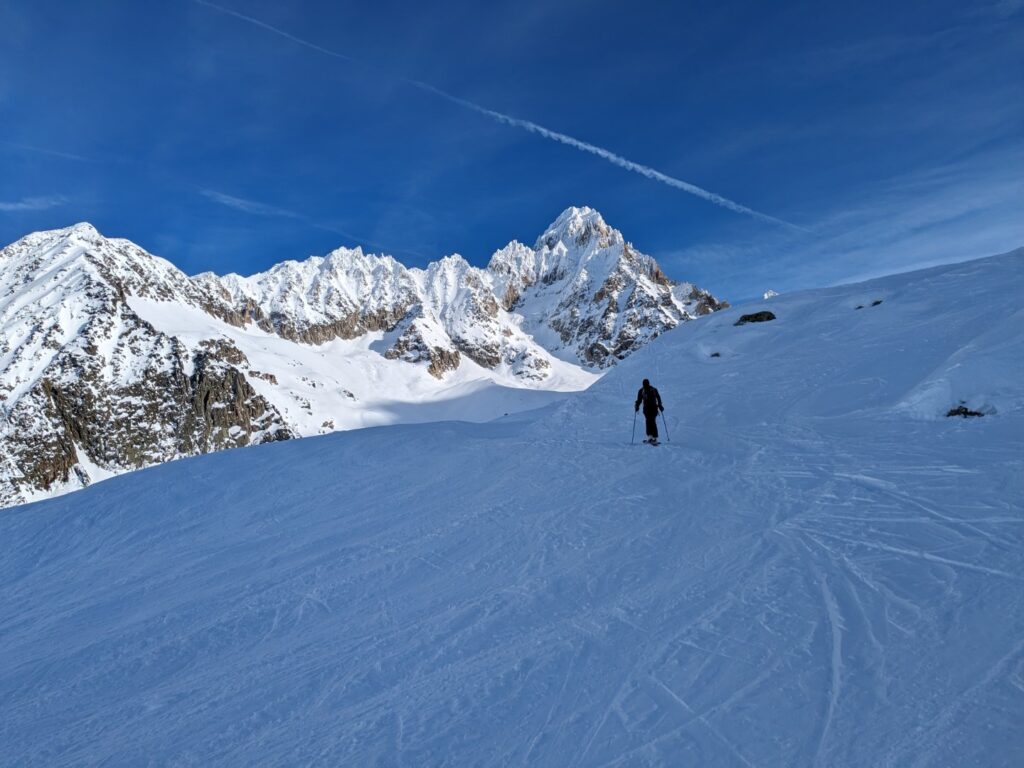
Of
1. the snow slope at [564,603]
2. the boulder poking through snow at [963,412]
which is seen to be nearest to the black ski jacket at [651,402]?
the snow slope at [564,603]

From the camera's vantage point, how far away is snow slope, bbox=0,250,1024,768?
14.6 feet

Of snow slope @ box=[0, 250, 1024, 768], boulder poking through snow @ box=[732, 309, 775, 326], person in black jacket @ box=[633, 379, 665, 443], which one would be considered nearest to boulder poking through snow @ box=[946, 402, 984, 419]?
snow slope @ box=[0, 250, 1024, 768]

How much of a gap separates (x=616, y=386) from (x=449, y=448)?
9810 millimetres

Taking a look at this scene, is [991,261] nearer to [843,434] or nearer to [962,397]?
[962,397]

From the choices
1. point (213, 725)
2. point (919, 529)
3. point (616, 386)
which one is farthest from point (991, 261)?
point (213, 725)

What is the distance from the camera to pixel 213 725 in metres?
5.13

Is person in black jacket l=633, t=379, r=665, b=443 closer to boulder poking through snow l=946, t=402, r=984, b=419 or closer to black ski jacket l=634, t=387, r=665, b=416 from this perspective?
black ski jacket l=634, t=387, r=665, b=416

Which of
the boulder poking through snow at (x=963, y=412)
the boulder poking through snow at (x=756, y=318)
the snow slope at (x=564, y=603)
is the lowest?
the snow slope at (x=564, y=603)

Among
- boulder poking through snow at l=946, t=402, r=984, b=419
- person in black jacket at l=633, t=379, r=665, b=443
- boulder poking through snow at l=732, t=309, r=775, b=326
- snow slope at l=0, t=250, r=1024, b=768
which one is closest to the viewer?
snow slope at l=0, t=250, r=1024, b=768

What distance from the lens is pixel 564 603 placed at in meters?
6.60

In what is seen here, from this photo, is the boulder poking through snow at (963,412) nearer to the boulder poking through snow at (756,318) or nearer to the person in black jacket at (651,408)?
the person in black jacket at (651,408)

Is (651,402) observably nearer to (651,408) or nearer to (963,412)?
(651,408)

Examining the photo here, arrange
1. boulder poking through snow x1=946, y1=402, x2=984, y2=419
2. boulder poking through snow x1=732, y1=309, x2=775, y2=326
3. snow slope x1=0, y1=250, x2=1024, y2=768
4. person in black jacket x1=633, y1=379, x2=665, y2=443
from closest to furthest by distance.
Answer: snow slope x1=0, y1=250, x2=1024, y2=768 → boulder poking through snow x1=946, y1=402, x2=984, y2=419 → person in black jacket x1=633, y1=379, x2=665, y2=443 → boulder poking through snow x1=732, y1=309, x2=775, y2=326

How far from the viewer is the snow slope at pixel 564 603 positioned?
4.44m
